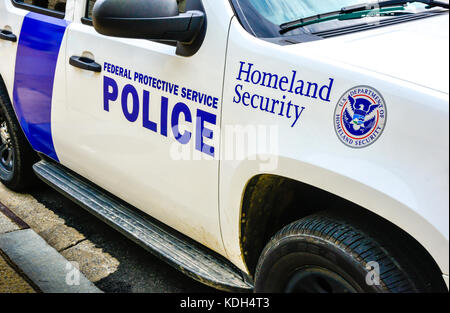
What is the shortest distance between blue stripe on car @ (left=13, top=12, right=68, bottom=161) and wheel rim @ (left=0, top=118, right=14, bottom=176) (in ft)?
1.55

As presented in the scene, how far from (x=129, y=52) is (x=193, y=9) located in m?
0.42

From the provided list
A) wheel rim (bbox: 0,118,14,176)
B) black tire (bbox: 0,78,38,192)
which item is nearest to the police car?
black tire (bbox: 0,78,38,192)

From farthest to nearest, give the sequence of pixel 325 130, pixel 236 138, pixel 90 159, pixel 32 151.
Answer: pixel 32 151 < pixel 90 159 < pixel 236 138 < pixel 325 130

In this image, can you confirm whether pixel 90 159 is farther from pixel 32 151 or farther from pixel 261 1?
pixel 261 1

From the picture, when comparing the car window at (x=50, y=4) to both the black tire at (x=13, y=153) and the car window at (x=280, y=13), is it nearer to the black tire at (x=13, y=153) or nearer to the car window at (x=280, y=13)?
the black tire at (x=13, y=153)

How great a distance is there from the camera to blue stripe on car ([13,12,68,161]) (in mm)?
3059

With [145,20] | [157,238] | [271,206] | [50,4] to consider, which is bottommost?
[157,238]

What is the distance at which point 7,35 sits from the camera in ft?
11.1

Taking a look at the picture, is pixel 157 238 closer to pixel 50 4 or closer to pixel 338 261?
pixel 338 261

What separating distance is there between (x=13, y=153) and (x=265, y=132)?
2535 mm

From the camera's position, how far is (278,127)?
1.90 metres

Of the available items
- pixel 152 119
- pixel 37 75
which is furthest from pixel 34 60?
pixel 152 119
